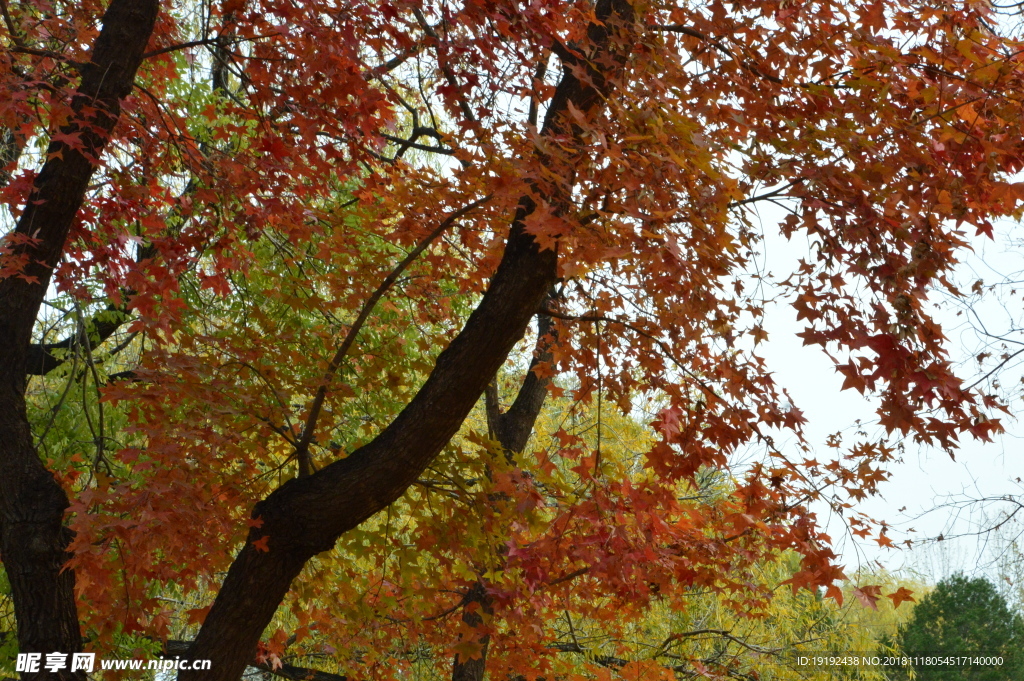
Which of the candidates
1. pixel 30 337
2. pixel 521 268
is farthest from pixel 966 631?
pixel 30 337

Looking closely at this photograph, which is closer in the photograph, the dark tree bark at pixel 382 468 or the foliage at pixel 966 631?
the dark tree bark at pixel 382 468

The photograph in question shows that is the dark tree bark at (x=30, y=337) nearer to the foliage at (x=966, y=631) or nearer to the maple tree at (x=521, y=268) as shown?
the maple tree at (x=521, y=268)

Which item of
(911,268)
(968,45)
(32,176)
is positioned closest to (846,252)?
(911,268)

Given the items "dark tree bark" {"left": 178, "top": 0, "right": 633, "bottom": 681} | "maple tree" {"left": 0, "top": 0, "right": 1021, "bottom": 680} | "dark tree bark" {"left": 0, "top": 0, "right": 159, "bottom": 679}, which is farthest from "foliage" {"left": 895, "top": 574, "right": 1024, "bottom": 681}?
"dark tree bark" {"left": 0, "top": 0, "right": 159, "bottom": 679}

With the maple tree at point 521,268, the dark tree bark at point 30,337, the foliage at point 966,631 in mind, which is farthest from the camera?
the foliage at point 966,631

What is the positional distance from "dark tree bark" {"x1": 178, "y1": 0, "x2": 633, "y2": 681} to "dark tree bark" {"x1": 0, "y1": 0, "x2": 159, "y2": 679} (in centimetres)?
75

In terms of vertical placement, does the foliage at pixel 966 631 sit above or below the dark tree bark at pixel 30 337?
above

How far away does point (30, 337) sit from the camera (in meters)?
3.76

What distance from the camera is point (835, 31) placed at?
342 centimetres

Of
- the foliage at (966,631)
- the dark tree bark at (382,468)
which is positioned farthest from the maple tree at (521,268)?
the foliage at (966,631)

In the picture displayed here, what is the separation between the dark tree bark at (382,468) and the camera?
10.5 feet

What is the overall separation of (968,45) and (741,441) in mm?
1660

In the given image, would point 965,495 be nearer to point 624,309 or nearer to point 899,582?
point 624,309

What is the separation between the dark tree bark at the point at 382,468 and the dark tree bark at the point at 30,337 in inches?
29.6
